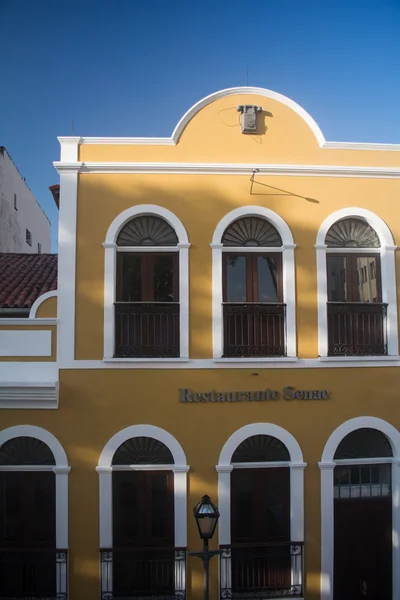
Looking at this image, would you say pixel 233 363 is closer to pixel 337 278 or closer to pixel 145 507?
pixel 337 278

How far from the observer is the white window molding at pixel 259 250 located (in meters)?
9.42

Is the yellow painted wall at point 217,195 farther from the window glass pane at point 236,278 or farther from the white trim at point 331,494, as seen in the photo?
the white trim at point 331,494

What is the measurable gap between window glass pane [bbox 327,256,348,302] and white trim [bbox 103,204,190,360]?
266cm

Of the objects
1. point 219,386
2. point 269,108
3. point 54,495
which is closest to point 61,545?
point 54,495

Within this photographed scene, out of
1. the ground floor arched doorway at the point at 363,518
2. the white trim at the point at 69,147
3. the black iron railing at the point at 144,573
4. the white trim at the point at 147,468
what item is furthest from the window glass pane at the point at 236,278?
the black iron railing at the point at 144,573

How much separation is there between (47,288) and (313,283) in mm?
5436

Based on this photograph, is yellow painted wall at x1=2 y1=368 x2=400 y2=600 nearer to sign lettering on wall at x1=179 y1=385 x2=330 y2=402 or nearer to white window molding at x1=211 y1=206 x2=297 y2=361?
sign lettering on wall at x1=179 y1=385 x2=330 y2=402

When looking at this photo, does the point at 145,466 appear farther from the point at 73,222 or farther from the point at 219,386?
the point at 73,222

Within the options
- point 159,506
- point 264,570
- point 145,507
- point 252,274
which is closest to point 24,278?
point 252,274

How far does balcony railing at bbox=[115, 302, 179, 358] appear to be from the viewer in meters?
9.40

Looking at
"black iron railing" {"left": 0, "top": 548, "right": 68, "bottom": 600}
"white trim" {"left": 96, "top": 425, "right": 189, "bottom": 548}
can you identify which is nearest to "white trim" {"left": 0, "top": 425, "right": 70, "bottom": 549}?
"black iron railing" {"left": 0, "top": 548, "right": 68, "bottom": 600}

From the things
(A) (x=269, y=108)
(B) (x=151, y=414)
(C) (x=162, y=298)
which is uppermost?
(A) (x=269, y=108)

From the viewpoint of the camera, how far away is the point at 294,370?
949 centimetres

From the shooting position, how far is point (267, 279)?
385 inches
